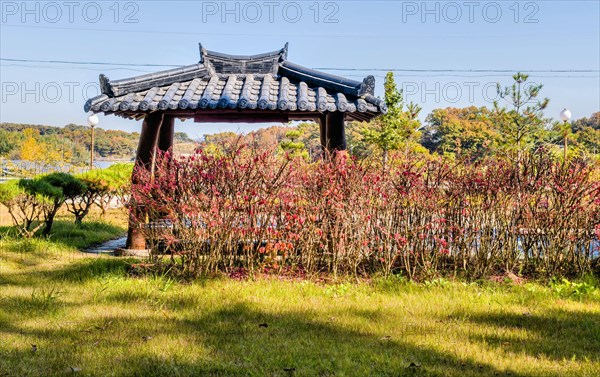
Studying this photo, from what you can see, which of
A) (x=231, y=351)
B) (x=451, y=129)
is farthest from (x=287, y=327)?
(x=451, y=129)

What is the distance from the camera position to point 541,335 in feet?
14.0

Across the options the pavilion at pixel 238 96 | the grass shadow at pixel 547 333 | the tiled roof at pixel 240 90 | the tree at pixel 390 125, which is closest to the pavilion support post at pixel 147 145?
the pavilion at pixel 238 96

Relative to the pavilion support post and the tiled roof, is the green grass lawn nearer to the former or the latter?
the pavilion support post

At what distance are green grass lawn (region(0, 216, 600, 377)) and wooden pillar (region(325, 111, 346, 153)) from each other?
7.34ft

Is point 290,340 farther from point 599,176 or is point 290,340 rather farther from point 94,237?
point 94,237

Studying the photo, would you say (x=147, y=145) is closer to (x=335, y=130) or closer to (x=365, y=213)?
(x=335, y=130)

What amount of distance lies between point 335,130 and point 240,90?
4.96 ft

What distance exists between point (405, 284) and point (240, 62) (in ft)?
15.3

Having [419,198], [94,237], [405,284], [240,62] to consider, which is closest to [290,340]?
[405,284]

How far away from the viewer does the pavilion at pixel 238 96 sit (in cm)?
710

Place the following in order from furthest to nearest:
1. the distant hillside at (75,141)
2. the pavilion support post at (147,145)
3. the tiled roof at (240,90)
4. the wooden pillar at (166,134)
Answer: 1. the distant hillside at (75,141)
2. the wooden pillar at (166,134)
3. the pavilion support post at (147,145)
4. the tiled roof at (240,90)

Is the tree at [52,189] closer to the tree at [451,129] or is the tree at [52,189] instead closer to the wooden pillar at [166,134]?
the wooden pillar at [166,134]

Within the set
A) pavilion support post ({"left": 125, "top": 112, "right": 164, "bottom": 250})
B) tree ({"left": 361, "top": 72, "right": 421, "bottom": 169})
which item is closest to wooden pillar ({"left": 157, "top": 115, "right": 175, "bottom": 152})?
pavilion support post ({"left": 125, "top": 112, "right": 164, "bottom": 250})

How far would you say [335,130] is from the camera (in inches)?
288
